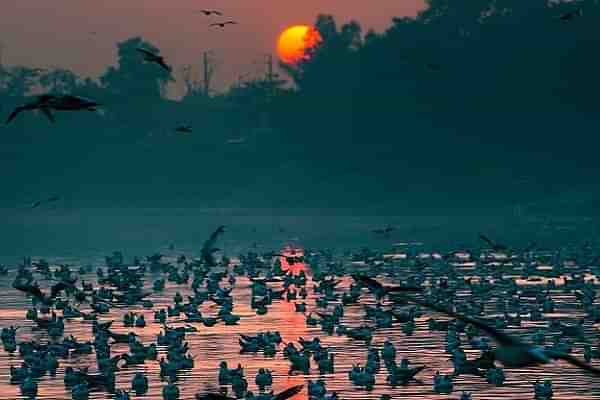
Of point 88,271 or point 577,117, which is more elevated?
point 577,117

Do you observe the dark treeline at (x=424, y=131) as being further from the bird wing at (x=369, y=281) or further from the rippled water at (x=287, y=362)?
→ the bird wing at (x=369, y=281)

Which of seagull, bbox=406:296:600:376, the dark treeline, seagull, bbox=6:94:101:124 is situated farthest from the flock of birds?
the dark treeline

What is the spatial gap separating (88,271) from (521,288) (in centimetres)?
1593

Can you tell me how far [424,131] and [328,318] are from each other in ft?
332

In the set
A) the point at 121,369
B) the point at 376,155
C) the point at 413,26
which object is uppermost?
the point at 413,26

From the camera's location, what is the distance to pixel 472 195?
433ft

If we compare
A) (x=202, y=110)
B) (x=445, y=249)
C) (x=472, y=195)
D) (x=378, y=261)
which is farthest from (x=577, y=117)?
(x=378, y=261)

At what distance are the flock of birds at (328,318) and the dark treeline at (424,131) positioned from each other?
6885 cm

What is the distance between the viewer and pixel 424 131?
134 m

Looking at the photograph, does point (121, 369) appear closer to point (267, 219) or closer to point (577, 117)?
point (267, 219)

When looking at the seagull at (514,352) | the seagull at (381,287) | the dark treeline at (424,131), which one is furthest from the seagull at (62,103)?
the dark treeline at (424,131)

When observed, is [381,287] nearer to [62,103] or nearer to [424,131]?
[62,103]

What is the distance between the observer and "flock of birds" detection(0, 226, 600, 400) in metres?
25.7

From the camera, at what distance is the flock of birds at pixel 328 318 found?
25688 millimetres
